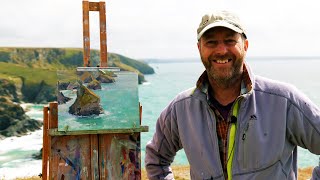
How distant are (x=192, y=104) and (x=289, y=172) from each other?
0.85m

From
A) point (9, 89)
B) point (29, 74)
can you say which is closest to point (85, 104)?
point (9, 89)

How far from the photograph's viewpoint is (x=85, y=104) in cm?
555

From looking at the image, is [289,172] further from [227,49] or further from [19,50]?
[19,50]

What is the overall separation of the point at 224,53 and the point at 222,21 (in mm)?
223

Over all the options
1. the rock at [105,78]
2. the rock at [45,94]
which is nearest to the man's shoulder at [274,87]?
the rock at [105,78]

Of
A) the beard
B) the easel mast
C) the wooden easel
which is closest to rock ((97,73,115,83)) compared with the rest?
the easel mast

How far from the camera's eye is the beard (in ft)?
9.20

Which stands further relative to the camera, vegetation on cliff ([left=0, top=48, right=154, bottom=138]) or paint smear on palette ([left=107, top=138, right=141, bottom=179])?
vegetation on cliff ([left=0, top=48, right=154, bottom=138])

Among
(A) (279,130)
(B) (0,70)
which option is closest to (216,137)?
(A) (279,130)

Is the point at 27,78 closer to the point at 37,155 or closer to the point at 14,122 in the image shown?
the point at 14,122

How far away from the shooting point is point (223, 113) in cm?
289

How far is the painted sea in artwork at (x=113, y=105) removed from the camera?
213 inches

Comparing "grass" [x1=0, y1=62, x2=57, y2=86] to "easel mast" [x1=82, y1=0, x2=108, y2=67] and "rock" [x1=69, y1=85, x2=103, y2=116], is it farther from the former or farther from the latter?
"rock" [x1=69, y1=85, x2=103, y2=116]

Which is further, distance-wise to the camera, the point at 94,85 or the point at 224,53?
the point at 94,85
